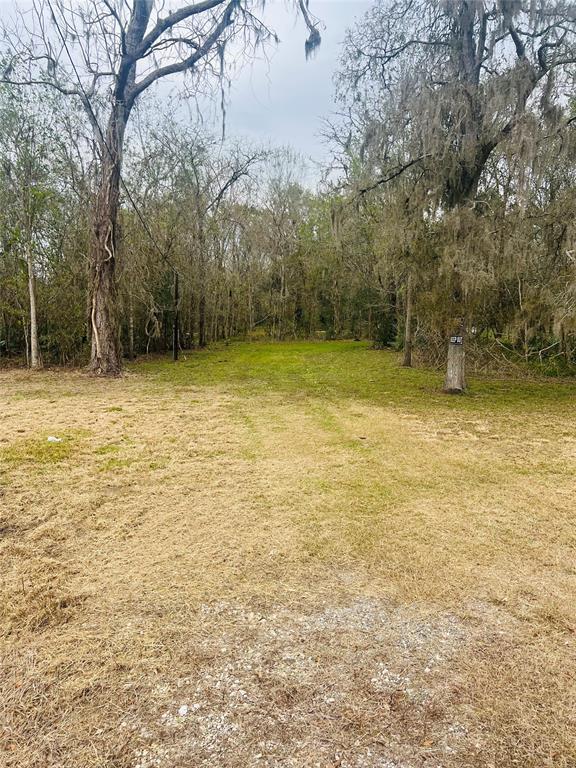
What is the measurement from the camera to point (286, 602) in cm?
210

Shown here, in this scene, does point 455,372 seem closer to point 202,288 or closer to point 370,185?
point 370,185

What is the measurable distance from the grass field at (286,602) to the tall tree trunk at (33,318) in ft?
20.3

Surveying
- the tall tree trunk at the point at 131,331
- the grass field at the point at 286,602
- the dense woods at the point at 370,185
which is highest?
the dense woods at the point at 370,185

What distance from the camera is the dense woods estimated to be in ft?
21.0

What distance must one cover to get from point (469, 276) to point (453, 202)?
1.41 metres

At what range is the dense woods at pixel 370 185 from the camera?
252 inches

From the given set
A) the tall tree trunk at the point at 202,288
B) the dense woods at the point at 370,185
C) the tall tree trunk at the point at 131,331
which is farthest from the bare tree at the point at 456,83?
the tall tree trunk at the point at 202,288

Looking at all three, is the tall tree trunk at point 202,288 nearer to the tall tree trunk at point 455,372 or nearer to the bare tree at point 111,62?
the bare tree at point 111,62

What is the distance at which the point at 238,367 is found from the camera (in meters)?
11.7

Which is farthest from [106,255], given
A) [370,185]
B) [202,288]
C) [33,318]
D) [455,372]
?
[455,372]

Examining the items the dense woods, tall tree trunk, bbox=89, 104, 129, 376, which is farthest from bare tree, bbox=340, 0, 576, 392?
tall tree trunk, bbox=89, 104, 129, 376

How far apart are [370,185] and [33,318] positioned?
7756 millimetres

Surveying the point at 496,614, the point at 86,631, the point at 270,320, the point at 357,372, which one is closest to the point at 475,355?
the point at 357,372

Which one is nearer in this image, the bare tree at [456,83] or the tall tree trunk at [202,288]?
the bare tree at [456,83]
